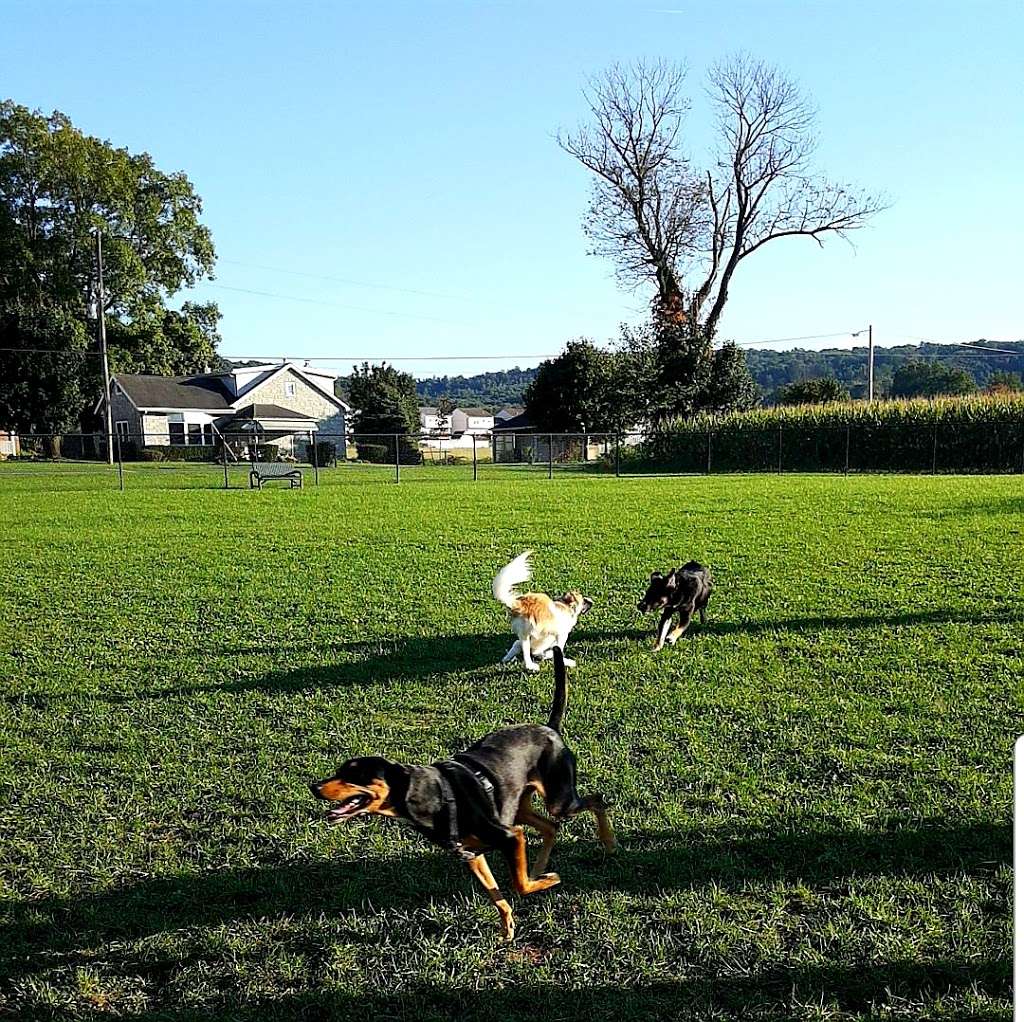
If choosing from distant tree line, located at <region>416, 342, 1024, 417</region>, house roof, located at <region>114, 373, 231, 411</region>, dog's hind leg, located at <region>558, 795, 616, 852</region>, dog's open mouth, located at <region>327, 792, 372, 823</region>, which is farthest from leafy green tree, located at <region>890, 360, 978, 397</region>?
dog's open mouth, located at <region>327, 792, 372, 823</region>

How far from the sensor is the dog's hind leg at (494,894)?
9.02 ft

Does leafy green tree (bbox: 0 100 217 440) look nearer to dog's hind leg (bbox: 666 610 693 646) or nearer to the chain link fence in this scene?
the chain link fence

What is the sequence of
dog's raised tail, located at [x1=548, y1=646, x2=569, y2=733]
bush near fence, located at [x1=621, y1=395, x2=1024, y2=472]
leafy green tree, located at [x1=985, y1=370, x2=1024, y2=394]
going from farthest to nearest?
leafy green tree, located at [x1=985, y1=370, x2=1024, y2=394], bush near fence, located at [x1=621, y1=395, x2=1024, y2=472], dog's raised tail, located at [x1=548, y1=646, x2=569, y2=733]

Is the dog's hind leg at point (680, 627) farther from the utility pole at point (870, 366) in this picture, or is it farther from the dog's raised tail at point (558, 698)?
the utility pole at point (870, 366)

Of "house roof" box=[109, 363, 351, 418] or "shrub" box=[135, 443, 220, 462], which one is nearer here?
"shrub" box=[135, 443, 220, 462]

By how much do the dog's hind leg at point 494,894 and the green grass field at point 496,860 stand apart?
0.06 meters

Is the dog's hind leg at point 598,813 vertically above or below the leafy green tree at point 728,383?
below

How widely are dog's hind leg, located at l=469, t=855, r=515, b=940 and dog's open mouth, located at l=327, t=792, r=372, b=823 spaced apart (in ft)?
1.47

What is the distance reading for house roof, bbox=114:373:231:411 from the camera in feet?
176

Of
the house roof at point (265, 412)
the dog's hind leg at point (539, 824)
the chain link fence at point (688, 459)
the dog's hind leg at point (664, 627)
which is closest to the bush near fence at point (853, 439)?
the chain link fence at point (688, 459)

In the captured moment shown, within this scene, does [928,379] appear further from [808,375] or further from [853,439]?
[853,439]

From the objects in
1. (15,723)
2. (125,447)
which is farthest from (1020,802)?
(125,447)

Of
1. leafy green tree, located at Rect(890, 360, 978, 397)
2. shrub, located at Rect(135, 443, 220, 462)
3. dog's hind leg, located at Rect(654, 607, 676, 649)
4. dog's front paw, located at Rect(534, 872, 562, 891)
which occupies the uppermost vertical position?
leafy green tree, located at Rect(890, 360, 978, 397)

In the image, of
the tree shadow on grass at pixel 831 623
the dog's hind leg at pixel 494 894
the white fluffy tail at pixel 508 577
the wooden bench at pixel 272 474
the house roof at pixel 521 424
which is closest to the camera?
the dog's hind leg at pixel 494 894
